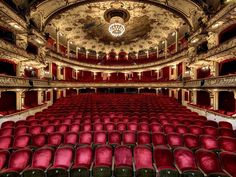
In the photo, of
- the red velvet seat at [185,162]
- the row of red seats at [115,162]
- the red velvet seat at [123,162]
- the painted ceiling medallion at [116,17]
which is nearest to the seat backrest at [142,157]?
the row of red seats at [115,162]

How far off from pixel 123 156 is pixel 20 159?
6.39 ft

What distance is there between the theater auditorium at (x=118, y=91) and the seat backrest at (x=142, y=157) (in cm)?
2

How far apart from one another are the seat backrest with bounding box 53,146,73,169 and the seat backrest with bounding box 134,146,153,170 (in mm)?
1259

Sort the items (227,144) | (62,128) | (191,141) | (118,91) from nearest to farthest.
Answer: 1. (227,144)
2. (191,141)
3. (62,128)
4. (118,91)

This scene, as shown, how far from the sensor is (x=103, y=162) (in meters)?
3.12

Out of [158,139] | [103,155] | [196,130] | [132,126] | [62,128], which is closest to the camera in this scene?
[103,155]

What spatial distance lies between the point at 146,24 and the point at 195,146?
12.0 m

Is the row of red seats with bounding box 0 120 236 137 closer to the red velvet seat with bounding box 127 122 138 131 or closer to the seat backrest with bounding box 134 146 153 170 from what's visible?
the red velvet seat with bounding box 127 122 138 131

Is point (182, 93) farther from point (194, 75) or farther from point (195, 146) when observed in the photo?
point (195, 146)

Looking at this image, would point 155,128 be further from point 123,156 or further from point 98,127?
point 123,156

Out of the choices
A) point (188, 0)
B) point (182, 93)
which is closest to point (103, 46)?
point (182, 93)

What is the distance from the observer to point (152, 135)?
13.5ft

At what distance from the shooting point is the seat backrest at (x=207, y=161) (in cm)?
291

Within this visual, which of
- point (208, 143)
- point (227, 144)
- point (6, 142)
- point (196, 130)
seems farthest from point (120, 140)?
point (6, 142)
